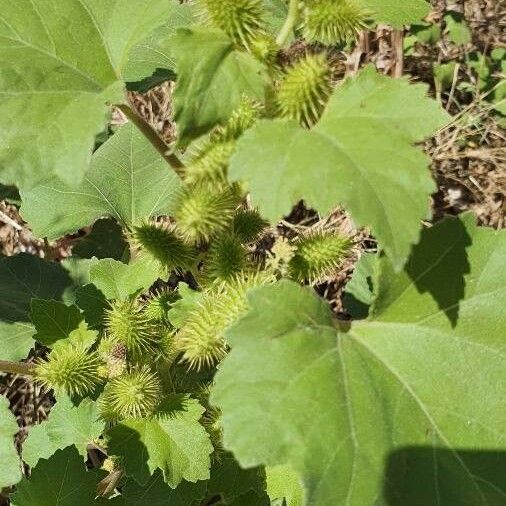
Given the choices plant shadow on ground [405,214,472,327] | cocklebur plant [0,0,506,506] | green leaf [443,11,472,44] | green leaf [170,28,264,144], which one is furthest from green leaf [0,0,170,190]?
green leaf [443,11,472,44]

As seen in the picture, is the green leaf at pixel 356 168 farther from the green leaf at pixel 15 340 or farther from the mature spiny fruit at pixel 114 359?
the green leaf at pixel 15 340

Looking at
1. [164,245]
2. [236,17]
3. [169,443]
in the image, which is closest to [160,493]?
[169,443]

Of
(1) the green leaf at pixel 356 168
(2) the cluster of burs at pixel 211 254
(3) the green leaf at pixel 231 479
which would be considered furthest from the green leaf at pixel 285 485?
(1) the green leaf at pixel 356 168

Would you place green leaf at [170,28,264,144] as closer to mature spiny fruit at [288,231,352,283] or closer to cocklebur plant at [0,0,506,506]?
cocklebur plant at [0,0,506,506]

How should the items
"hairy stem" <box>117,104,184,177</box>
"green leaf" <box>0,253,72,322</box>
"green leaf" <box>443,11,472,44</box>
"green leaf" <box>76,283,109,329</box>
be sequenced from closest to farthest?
"hairy stem" <box>117,104,184,177</box>
"green leaf" <box>76,283,109,329</box>
"green leaf" <box>0,253,72,322</box>
"green leaf" <box>443,11,472,44</box>

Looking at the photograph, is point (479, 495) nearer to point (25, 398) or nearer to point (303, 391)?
point (303, 391)

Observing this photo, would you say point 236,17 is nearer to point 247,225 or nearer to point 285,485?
point 247,225
